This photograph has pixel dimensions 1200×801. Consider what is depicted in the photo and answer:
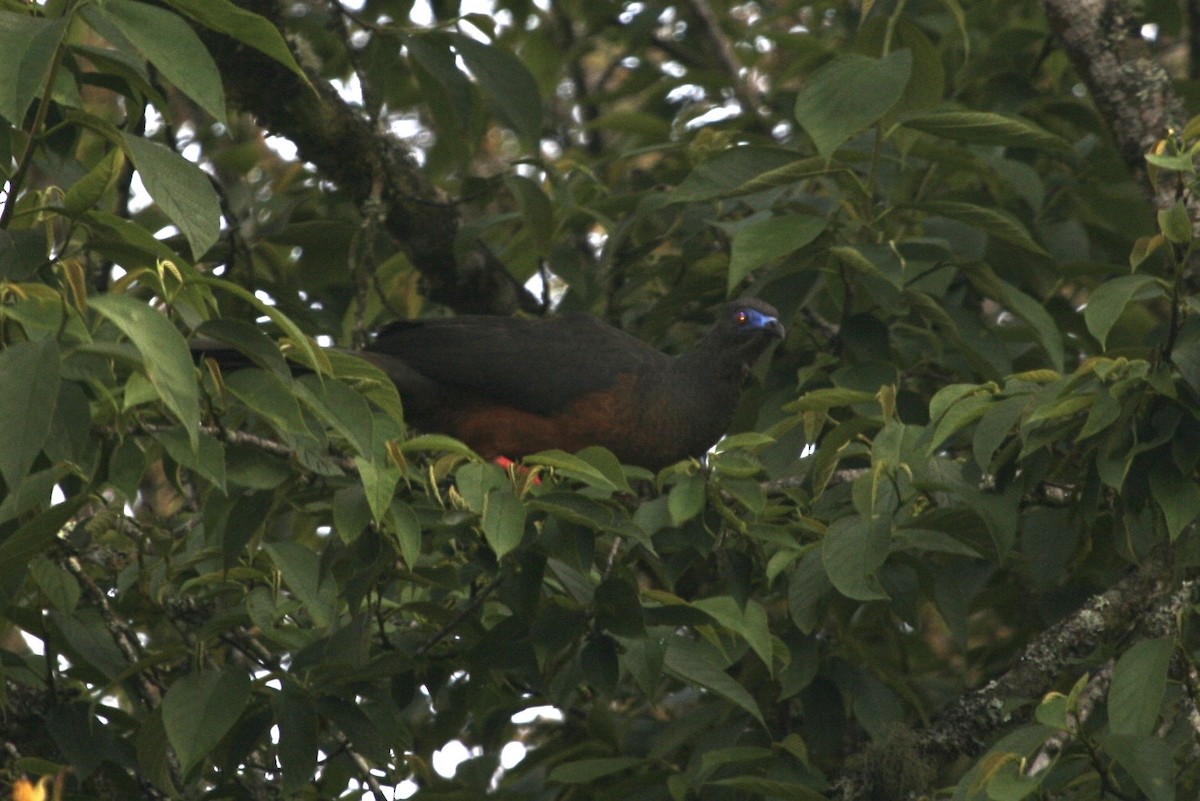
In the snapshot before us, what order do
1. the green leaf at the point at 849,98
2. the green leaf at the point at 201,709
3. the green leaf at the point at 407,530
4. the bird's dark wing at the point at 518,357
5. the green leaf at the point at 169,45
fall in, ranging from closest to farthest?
the green leaf at the point at 169,45, the green leaf at the point at 407,530, the green leaf at the point at 201,709, the green leaf at the point at 849,98, the bird's dark wing at the point at 518,357

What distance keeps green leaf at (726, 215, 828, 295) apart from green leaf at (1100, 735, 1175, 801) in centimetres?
135

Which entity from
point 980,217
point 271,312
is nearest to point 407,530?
point 271,312

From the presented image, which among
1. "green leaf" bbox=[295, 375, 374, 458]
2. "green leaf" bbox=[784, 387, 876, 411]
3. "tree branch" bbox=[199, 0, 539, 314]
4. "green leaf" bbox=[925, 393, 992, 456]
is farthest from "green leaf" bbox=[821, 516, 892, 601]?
"tree branch" bbox=[199, 0, 539, 314]

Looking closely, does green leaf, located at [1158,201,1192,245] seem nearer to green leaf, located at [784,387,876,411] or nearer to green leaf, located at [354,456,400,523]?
green leaf, located at [784,387,876,411]

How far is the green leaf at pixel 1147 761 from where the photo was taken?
7.66 feet

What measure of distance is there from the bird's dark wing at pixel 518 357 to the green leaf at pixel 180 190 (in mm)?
2484

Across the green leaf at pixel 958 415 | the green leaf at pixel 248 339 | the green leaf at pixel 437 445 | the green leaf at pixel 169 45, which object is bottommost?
the green leaf at pixel 958 415

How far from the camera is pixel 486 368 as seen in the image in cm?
475

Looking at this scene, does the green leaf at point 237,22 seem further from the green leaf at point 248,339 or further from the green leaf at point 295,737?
the green leaf at point 295,737

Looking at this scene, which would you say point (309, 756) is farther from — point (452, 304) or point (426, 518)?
point (452, 304)

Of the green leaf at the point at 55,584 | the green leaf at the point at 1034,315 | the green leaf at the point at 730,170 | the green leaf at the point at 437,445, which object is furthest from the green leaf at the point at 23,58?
the green leaf at the point at 1034,315

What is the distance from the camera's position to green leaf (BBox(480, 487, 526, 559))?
253 cm

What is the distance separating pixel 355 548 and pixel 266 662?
775 millimetres

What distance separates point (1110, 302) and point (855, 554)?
63 centimetres
